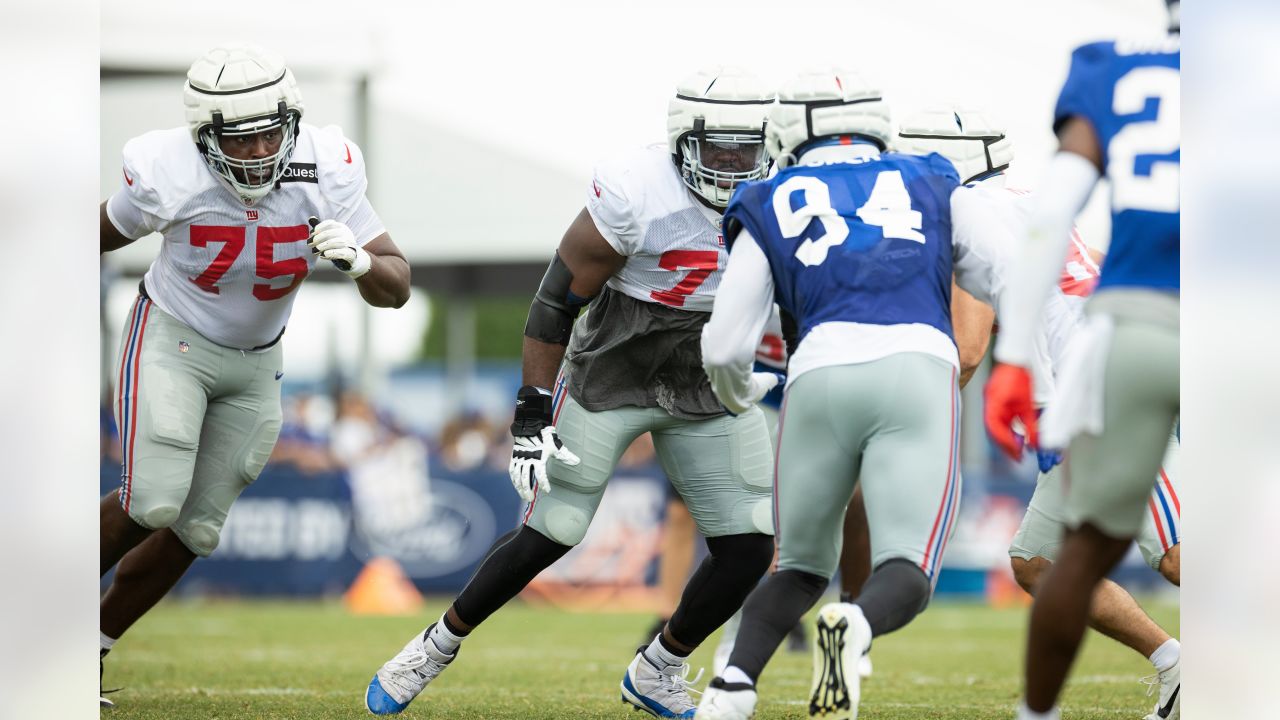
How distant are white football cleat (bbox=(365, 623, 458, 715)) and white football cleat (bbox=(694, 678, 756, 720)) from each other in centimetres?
146

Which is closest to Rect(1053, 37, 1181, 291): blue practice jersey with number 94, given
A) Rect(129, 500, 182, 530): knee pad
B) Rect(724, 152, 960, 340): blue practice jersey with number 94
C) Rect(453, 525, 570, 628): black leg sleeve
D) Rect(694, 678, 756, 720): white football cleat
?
Rect(724, 152, 960, 340): blue practice jersey with number 94

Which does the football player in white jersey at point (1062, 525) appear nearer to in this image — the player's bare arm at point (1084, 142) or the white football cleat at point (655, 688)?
the white football cleat at point (655, 688)

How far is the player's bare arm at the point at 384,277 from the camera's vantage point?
4.36 meters

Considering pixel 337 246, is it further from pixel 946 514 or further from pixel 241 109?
pixel 946 514

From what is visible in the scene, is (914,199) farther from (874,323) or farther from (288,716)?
(288,716)

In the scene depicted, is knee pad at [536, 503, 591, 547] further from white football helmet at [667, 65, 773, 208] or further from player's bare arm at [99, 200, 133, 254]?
player's bare arm at [99, 200, 133, 254]

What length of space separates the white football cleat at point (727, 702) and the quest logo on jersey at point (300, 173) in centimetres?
215

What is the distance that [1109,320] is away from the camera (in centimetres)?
278

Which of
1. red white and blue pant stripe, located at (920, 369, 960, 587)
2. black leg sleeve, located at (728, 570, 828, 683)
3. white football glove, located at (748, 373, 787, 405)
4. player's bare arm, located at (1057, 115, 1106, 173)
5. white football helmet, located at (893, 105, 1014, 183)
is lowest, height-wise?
Result: black leg sleeve, located at (728, 570, 828, 683)

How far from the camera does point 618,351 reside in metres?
4.46

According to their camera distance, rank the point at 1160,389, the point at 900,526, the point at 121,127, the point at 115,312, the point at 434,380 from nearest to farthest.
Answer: the point at 1160,389 → the point at 900,526 → the point at 121,127 → the point at 115,312 → the point at 434,380

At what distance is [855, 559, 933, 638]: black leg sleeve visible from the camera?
9.89 ft

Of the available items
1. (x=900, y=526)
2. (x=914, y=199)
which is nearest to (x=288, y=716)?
(x=900, y=526)
